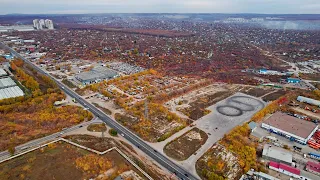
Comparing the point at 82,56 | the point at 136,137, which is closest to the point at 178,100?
the point at 136,137

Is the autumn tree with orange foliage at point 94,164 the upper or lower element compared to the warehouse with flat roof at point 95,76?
lower

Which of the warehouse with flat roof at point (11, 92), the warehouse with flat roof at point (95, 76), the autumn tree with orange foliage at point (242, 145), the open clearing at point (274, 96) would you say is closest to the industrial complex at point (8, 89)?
the warehouse with flat roof at point (11, 92)

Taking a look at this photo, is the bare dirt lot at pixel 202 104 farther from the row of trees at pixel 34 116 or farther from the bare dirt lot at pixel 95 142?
the row of trees at pixel 34 116

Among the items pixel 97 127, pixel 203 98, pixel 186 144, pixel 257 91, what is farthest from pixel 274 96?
pixel 97 127

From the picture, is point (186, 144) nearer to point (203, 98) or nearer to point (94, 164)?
point (94, 164)

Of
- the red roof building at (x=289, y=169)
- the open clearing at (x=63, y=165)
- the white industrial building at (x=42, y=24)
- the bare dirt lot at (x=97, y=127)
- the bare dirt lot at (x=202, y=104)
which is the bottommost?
the open clearing at (x=63, y=165)

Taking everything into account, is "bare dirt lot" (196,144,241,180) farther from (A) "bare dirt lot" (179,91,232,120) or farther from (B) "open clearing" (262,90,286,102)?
(B) "open clearing" (262,90,286,102)

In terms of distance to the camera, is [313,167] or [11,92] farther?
[11,92]
